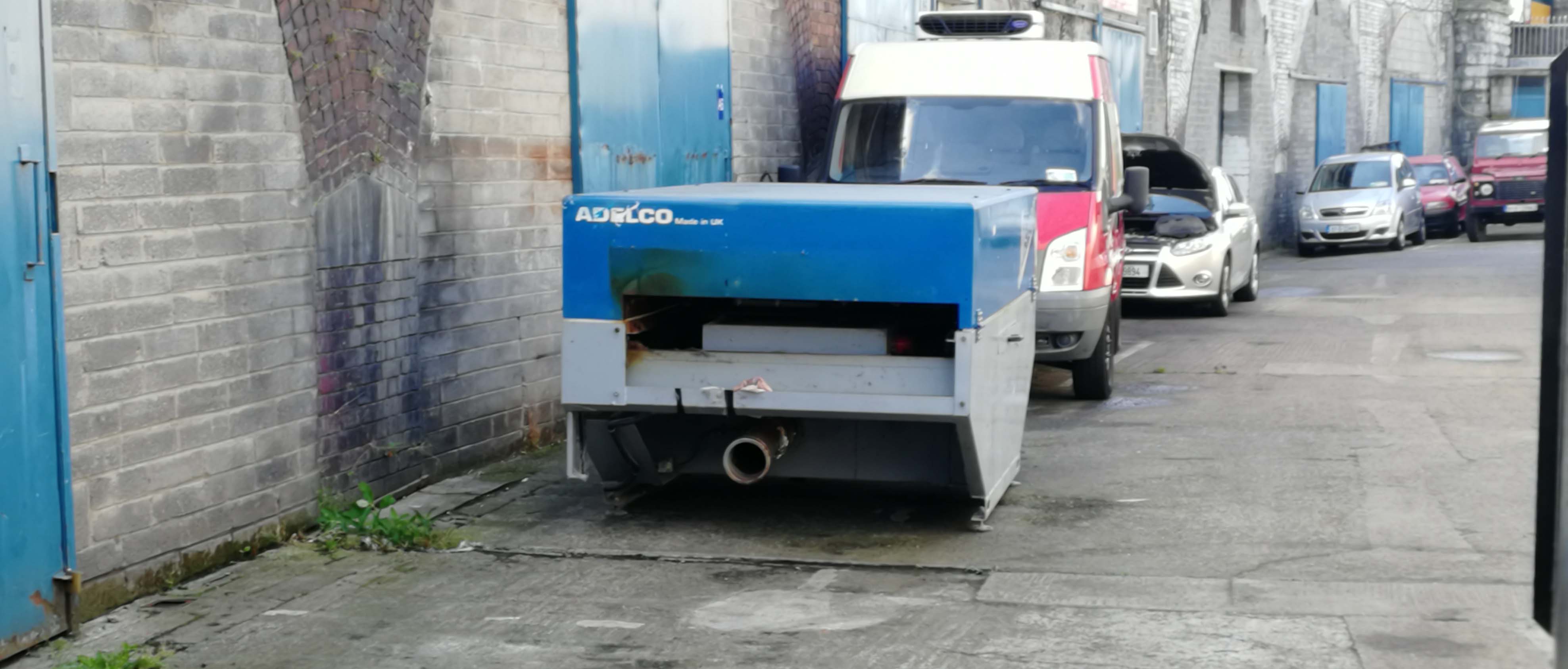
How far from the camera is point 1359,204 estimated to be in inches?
1070

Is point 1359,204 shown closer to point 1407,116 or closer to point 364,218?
point 1407,116

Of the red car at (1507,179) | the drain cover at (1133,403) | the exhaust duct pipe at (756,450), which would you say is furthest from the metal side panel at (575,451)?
the red car at (1507,179)

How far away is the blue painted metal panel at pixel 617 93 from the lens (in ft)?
33.9

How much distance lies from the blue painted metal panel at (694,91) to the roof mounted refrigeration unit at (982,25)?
6.58 ft

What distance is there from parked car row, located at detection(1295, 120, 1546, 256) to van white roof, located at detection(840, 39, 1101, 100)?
1618 centimetres

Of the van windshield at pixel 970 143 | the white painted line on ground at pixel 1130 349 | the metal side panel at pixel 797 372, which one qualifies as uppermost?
the van windshield at pixel 970 143

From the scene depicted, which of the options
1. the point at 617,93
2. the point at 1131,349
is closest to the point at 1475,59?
the point at 1131,349

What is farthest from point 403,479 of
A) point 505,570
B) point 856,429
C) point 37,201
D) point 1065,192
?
point 1065,192

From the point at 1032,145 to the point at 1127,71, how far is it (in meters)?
13.3

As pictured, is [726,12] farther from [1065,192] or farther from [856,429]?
[856,429]

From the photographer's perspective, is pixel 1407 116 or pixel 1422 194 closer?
pixel 1422 194

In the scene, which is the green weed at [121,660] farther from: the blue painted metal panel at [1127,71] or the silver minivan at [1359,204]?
the silver minivan at [1359,204]

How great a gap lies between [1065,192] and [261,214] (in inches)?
236

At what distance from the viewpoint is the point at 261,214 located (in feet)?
23.6
